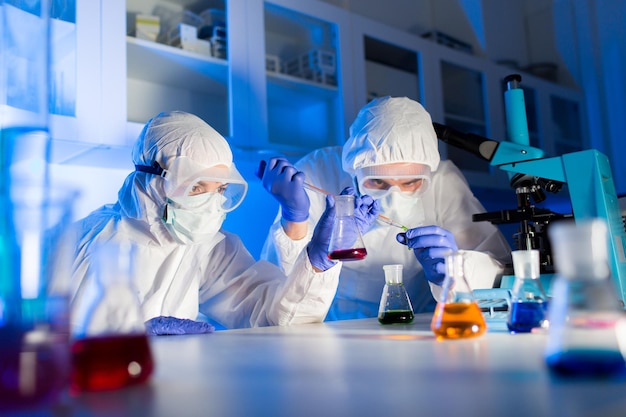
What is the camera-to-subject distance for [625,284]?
1458 millimetres

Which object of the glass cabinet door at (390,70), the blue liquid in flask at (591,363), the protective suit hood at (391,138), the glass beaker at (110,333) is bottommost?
the blue liquid in flask at (591,363)

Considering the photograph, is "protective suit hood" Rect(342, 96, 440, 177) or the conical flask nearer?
the conical flask

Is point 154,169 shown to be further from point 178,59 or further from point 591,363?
point 591,363

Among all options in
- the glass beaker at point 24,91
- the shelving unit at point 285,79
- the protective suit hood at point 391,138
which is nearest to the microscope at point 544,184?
the protective suit hood at point 391,138

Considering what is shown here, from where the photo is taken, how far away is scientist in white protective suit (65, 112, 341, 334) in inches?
61.3

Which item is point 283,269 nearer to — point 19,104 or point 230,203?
point 230,203

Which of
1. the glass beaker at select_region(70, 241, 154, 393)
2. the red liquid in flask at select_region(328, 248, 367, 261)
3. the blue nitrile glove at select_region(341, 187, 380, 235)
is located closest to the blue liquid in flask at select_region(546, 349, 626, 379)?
the glass beaker at select_region(70, 241, 154, 393)

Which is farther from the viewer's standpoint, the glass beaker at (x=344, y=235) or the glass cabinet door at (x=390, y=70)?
the glass cabinet door at (x=390, y=70)

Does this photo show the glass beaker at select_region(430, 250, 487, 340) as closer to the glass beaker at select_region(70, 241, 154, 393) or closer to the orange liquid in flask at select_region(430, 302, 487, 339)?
the orange liquid in flask at select_region(430, 302, 487, 339)

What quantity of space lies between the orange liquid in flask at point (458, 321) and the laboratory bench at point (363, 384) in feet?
0.07

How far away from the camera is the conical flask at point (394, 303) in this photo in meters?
1.36

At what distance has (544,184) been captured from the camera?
1630mm

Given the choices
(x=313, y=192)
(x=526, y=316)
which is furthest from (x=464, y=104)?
(x=526, y=316)

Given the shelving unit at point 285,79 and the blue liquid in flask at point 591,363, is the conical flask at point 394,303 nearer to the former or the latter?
the blue liquid in flask at point 591,363
